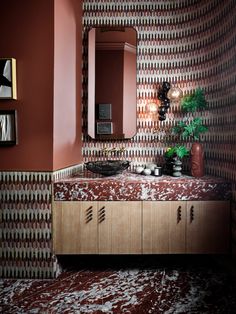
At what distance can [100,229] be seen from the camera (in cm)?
248

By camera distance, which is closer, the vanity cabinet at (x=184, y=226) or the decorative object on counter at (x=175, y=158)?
the vanity cabinet at (x=184, y=226)

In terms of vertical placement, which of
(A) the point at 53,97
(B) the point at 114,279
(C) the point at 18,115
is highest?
(A) the point at 53,97

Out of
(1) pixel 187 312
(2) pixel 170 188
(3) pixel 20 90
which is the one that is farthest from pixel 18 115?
(1) pixel 187 312

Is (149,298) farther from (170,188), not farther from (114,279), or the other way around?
(170,188)

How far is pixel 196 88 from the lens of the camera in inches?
120

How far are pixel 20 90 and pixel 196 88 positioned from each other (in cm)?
199

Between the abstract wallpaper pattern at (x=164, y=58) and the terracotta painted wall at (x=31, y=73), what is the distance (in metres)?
0.88

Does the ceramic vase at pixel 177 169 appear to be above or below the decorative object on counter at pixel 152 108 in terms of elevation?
below

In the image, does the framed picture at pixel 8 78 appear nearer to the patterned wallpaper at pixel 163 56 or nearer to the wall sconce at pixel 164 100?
the patterned wallpaper at pixel 163 56

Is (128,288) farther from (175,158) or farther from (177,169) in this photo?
(175,158)

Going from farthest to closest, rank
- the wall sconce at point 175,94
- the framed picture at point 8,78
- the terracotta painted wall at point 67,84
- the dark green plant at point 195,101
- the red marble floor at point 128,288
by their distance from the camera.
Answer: the wall sconce at point 175,94, the dark green plant at point 195,101, the terracotta painted wall at point 67,84, the framed picture at point 8,78, the red marble floor at point 128,288

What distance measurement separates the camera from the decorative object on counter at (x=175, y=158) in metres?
2.80

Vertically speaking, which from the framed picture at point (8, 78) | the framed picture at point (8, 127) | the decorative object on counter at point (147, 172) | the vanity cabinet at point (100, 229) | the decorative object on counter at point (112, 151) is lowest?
the vanity cabinet at point (100, 229)

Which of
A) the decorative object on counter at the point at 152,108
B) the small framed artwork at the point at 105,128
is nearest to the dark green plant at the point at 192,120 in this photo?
the decorative object on counter at the point at 152,108
